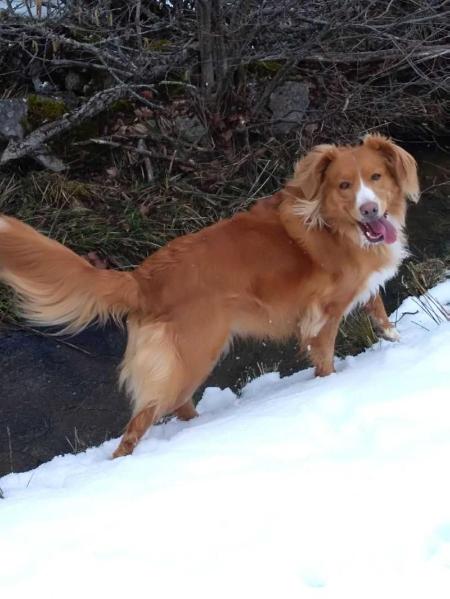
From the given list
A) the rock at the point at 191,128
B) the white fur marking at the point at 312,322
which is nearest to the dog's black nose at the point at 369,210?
the white fur marking at the point at 312,322

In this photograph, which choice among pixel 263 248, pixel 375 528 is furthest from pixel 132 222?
pixel 375 528

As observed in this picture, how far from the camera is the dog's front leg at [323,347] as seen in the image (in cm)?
433

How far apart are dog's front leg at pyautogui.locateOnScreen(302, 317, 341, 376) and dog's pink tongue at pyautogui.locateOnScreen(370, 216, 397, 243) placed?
56 cm

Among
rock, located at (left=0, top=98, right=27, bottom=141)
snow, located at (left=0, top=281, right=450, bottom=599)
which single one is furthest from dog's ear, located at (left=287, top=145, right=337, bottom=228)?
rock, located at (left=0, top=98, right=27, bottom=141)

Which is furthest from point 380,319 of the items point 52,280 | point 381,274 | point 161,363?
point 52,280

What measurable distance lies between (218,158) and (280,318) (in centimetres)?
313

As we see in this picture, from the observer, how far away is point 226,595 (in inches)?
83.3

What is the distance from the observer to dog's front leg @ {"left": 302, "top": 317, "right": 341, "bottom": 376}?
4328 mm

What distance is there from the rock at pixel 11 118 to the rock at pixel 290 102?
2.34 metres

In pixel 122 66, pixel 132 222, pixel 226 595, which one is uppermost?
pixel 122 66

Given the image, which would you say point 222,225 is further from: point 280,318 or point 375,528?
point 375,528

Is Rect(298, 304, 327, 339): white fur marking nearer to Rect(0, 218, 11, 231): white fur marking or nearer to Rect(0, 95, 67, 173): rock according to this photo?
Rect(0, 218, 11, 231): white fur marking

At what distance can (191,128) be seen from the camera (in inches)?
274

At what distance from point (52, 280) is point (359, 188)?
1.66 meters
